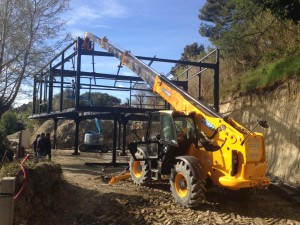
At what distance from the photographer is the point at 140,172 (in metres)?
12.0

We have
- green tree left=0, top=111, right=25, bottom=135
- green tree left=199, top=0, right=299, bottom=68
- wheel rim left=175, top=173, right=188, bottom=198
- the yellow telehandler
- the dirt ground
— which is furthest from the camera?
green tree left=0, top=111, right=25, bottom=135

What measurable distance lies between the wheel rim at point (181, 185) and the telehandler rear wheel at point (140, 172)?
5.95 ft

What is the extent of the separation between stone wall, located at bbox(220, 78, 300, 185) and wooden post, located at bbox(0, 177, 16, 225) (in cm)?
936

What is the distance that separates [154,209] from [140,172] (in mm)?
3174

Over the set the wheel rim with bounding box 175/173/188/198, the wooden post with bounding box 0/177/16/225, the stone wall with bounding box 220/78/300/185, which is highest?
the stone wall with bounding box 220/78/300/185

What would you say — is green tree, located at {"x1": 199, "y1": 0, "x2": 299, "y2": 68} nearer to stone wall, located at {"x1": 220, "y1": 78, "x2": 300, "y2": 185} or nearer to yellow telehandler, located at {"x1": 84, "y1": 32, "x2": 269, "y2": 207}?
stone wall, located at {"x1": 220, "y1": 78, "x2": 300, "y2": 185}

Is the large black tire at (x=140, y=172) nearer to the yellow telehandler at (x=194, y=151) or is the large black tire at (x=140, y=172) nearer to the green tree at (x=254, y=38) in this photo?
the yellow telehandler at (x=194, y=151)

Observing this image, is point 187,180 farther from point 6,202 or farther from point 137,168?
point 6,202

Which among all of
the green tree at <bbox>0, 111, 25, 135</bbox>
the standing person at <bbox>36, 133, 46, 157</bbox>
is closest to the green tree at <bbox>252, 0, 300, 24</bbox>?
the standing person at <bbox>36, 133, 46, 157</bbox>

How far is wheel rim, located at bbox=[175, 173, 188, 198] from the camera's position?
9.35 meters

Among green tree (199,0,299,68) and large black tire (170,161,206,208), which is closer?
large black tire (170,161,206,208)

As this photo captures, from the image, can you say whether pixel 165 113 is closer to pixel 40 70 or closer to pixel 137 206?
pixel 137 206

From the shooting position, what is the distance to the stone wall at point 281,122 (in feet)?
42.6

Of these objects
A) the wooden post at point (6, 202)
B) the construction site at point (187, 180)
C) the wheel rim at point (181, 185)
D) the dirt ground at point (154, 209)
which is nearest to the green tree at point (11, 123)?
the construction site at point (187, 180)
